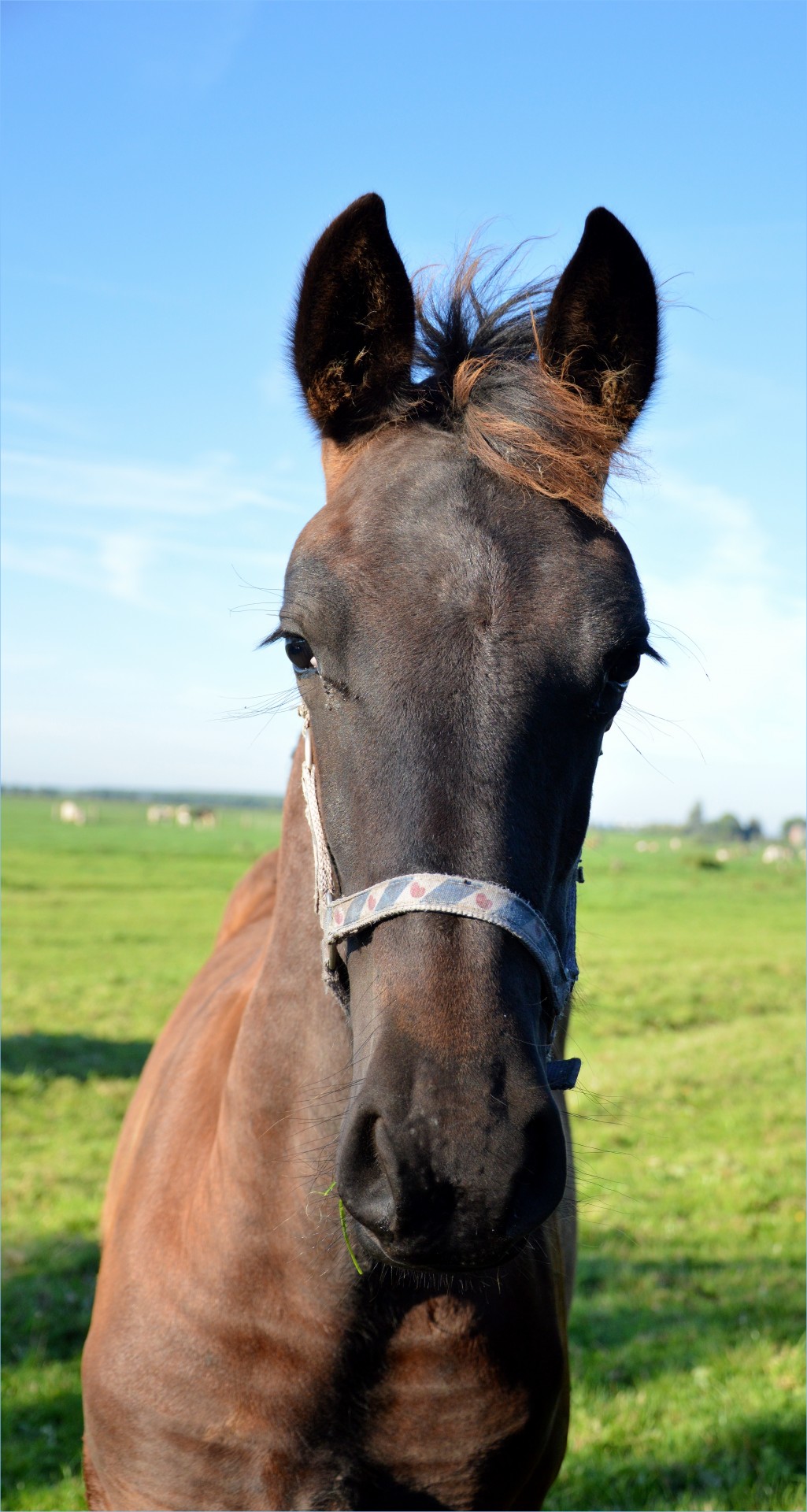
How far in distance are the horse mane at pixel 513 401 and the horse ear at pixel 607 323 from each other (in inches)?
1.5

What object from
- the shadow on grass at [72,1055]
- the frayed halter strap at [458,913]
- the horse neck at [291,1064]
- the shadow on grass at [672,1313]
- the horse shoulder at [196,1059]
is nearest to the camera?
the frayed halter strap at [458,913]

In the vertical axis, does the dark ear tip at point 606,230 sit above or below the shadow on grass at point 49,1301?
above

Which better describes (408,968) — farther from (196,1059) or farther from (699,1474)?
(699,1474)

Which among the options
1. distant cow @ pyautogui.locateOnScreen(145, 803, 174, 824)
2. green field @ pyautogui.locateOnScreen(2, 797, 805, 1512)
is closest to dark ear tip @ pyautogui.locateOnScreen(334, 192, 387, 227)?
green field @ pyautogui.locateOnScreen(2, 797, 805, 1512)

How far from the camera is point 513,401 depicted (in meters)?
2.19

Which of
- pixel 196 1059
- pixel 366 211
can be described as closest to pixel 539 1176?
pixel 196 1059

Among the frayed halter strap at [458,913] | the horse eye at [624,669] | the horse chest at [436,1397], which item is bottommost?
the horse chest at [436,1397]

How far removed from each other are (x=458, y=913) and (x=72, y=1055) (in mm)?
10858

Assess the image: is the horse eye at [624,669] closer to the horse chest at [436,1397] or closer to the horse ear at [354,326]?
the horse ear at [354,326]

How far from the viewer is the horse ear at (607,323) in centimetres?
228

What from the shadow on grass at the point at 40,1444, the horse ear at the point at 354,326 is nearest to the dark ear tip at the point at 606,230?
the horse ear at the point at 354,326

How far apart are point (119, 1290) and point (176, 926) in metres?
21.6

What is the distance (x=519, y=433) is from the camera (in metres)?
2.10

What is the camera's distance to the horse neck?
216cm
